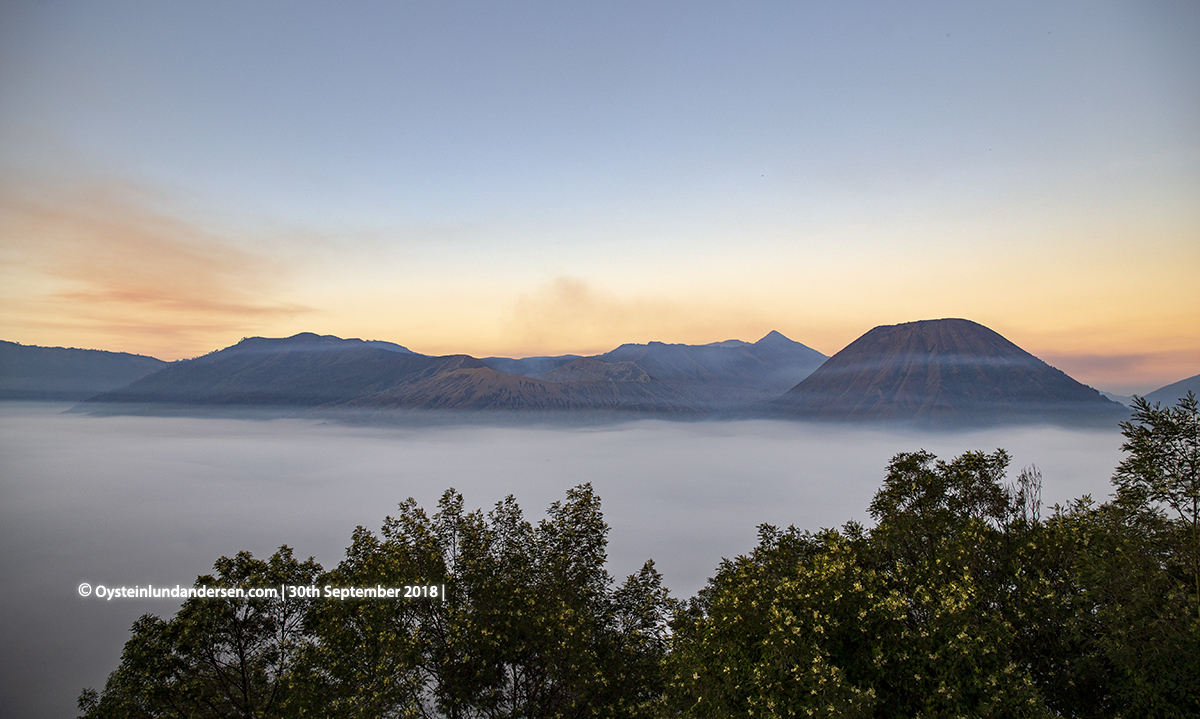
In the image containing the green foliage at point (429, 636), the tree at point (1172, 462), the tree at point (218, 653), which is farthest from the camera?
the tree at point (218, 653)

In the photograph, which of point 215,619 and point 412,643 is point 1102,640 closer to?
point 412,643

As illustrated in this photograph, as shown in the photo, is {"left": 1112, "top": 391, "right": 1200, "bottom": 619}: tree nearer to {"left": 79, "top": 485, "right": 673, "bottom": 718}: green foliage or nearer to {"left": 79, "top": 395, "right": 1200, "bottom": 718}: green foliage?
{"left": 79, "top": 395, "right": 1200, "bottom": 718}: green foliage

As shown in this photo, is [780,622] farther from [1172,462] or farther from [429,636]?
[429,636]

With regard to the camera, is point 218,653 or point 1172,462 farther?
point 218,653

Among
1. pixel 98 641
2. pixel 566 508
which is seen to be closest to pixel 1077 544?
pixel 566 508

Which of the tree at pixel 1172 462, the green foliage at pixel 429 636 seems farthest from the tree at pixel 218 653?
the tree at pixel 1172 462

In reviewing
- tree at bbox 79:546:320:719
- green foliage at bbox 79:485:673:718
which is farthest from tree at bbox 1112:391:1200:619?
tree at bbox 79:546:320:719

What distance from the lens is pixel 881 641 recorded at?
46.3 feet

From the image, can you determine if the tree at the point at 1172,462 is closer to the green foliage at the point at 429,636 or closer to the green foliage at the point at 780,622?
the green foliage at the point at 780,622

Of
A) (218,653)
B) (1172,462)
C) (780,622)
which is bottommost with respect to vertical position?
(218,653)

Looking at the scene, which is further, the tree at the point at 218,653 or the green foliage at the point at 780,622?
the tree at the point at 218,653

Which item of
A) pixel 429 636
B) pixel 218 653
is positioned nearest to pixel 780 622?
pixel 429 636

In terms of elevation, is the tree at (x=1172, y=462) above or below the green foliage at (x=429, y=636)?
above

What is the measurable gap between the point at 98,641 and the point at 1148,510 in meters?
211
